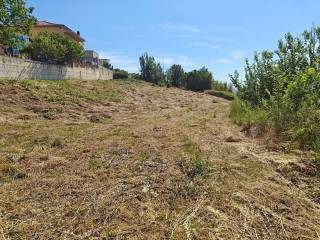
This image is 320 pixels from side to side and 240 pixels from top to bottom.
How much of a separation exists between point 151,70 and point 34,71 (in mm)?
25316

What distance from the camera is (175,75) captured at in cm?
4384

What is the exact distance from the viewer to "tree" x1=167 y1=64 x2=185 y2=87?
4350cm

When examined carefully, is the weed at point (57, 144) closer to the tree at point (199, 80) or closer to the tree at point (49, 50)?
the tree at point (49, 50)

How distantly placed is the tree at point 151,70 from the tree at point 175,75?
3.32 feet

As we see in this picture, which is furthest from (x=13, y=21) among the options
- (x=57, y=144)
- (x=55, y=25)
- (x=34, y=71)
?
(x=55, y=25)

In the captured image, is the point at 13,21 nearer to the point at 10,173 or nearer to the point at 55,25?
the point at 10,173

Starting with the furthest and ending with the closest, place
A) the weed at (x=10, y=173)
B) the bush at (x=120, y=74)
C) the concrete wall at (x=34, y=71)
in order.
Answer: the bush at (x=120, y=74), the concrete wall at (x=34, y=71), the weed at (x=10, y=173)

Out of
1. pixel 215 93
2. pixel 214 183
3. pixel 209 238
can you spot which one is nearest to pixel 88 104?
pixel 214 183

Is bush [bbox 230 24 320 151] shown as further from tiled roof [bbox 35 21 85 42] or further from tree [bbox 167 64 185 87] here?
tiled roof [bbox 35 21 85 42]

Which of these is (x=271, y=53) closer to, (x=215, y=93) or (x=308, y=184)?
(x=308, y=184)

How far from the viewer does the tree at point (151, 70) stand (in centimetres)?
4388

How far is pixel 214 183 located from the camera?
3.91 meters

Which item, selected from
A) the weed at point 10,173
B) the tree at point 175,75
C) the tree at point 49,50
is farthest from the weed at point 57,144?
the tree at point 175,75

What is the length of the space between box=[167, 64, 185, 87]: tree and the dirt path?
37591 mm
